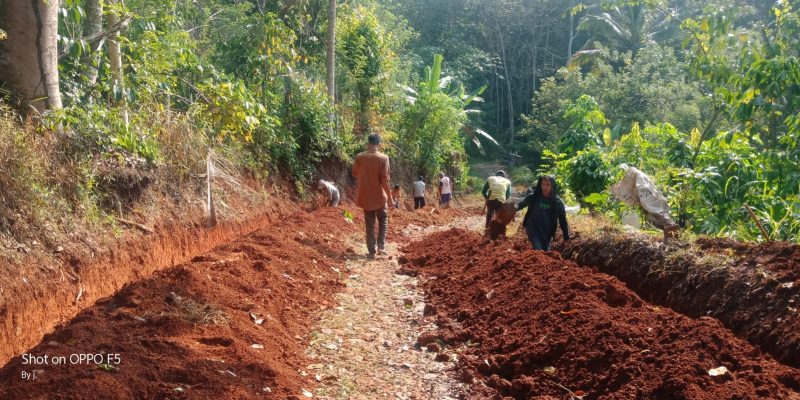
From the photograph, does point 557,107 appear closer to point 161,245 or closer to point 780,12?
point 780,12

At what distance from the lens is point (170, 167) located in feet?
30.5

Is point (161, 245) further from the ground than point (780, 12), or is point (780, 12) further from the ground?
point (780, 12)

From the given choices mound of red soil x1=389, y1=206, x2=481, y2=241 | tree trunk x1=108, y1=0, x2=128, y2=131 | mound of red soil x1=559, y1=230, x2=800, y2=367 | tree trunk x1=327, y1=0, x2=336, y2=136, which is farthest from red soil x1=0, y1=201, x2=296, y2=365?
tree trunk x1=327, y1=0, x2=336, y2=136

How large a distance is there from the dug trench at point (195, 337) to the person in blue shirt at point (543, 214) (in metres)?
3.00

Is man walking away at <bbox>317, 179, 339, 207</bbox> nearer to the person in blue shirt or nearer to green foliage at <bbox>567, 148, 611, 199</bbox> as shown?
green foliage at <bbox>567, 148, 611, 199</bbox>

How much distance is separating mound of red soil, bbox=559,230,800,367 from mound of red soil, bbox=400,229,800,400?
0.76 meters

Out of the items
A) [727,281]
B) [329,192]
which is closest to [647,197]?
[727,281]

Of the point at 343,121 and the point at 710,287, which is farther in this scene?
the point at 343,121

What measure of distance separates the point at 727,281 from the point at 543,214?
316 centimetres

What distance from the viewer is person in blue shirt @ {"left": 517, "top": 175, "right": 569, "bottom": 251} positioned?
29.0ft

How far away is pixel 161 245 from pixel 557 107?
27.7 metres

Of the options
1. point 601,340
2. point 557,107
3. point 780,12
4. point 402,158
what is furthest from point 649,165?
point 557,107

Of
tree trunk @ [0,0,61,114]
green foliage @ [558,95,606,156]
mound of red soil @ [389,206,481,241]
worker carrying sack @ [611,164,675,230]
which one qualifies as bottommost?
mound of red soil @ [389,206,481,241]

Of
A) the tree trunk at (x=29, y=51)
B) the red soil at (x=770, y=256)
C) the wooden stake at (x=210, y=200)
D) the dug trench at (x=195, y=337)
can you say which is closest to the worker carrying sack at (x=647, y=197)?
the red soil at (x=770, y=256)
